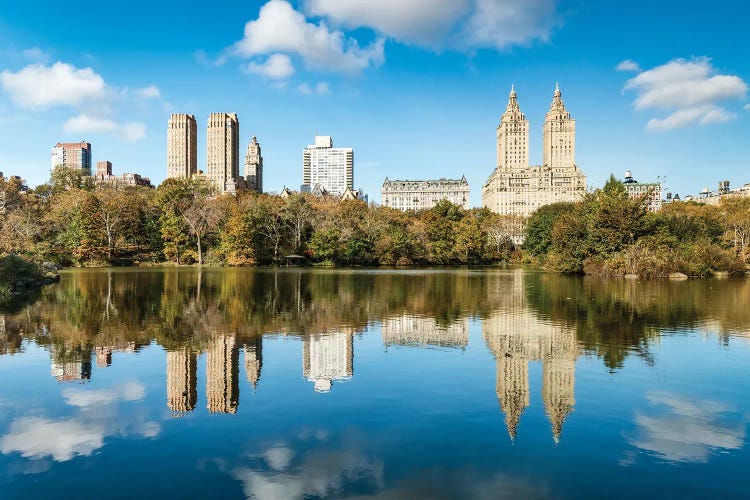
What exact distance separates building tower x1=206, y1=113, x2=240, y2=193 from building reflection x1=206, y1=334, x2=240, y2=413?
590 ft

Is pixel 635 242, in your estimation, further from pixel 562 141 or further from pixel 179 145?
pixel 179 145

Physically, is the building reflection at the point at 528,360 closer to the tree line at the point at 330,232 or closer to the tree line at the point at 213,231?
the tree line at the point at 330,232

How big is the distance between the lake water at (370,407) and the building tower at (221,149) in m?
176

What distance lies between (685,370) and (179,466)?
11.8 m

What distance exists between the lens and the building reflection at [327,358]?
1230cm

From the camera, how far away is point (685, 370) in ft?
43.7

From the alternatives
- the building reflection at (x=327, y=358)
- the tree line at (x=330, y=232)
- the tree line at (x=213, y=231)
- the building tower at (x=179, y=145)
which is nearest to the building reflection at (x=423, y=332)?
the building reflection at (x=327, y=358)

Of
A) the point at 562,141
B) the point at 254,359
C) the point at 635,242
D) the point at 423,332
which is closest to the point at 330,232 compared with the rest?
the point at 635,242

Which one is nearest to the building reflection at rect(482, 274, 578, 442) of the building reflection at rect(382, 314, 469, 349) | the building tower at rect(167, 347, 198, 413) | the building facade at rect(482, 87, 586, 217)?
the building reflection at rect(382, 314, 469, 349)

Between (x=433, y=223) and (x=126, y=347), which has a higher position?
(x=433, y=223)

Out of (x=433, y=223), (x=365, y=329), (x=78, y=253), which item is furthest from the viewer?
(x=433, y=223)

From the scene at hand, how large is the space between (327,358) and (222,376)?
119 inches

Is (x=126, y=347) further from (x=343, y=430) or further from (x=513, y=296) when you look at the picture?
(x=513, y=296)

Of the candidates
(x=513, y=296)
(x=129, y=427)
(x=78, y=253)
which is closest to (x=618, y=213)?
(x=513, y=296)
